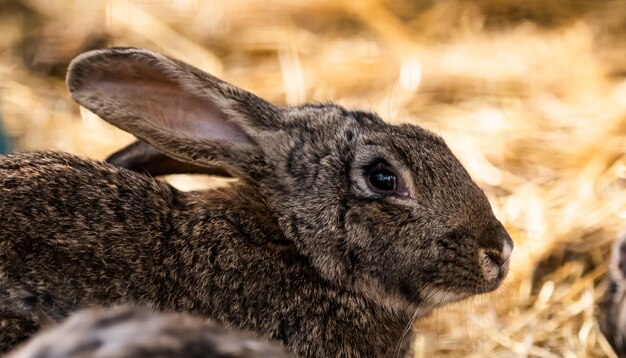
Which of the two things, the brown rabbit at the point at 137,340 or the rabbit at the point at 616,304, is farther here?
the rabbit at the point at 616,304

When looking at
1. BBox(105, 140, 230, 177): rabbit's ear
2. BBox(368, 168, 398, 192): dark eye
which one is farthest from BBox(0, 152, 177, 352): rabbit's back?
BBox(368, 168, 398, 192): dark eye

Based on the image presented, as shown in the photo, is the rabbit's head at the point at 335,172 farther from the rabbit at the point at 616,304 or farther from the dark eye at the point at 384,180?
the rabbit at the point at 616,304

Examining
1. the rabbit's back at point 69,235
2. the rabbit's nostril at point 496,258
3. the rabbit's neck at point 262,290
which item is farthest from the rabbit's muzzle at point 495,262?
the rabbit's back at point 69,235

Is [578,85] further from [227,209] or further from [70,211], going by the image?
[70,211]

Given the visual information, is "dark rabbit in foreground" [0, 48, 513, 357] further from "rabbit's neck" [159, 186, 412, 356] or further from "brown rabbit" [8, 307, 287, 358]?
"brown rabbit" [8, 307, 287, 358]

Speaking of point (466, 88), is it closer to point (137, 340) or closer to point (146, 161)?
point (146, 161)

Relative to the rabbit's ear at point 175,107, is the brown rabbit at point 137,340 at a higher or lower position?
lower
